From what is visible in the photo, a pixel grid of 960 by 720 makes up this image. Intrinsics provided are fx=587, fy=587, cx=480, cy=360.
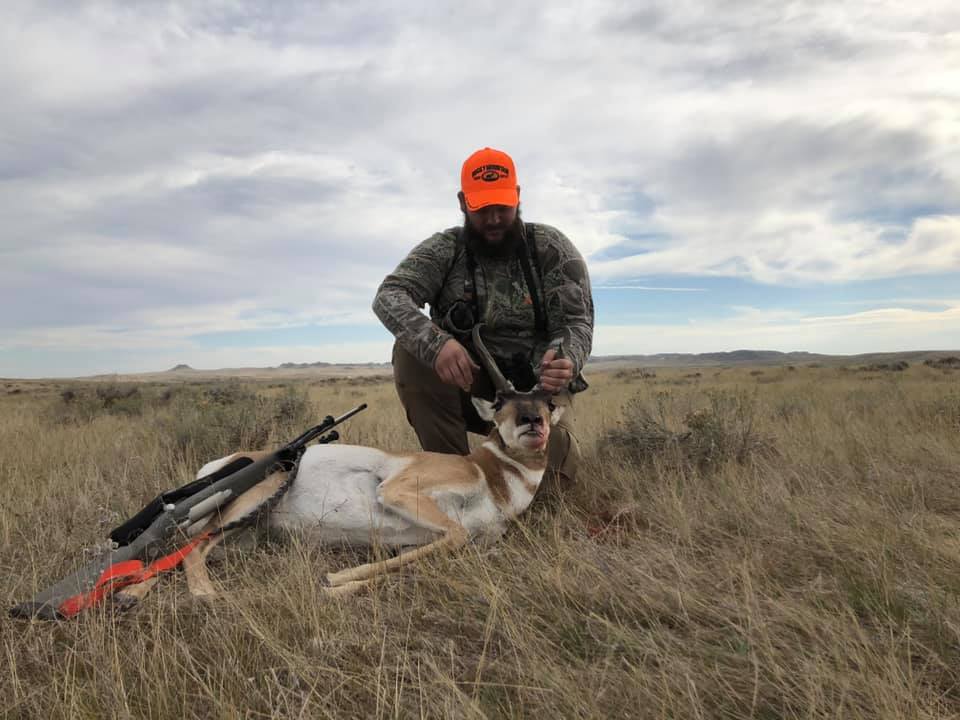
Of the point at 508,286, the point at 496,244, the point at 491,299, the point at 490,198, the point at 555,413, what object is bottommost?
the point at 555,413

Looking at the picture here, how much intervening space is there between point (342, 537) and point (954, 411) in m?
6.90

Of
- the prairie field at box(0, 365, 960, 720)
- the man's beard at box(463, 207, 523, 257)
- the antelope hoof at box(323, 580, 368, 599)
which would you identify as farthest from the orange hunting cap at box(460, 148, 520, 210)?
the antelope hoof at box(323, 580, 368, 599)

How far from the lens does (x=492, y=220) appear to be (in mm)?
4746

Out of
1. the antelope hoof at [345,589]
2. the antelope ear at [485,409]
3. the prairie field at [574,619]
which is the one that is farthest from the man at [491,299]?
the antelope hoof at [345,589]

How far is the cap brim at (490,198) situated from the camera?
14.9 feet

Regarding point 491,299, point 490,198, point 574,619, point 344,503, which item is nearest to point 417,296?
point 491,299

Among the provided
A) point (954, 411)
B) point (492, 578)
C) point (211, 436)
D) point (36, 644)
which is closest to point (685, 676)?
point (492, 578)

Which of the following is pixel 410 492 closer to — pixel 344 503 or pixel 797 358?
pixel 344 503

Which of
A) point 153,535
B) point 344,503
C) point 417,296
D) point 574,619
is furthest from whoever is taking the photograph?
point 417,296

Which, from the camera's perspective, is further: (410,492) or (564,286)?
(564,286)

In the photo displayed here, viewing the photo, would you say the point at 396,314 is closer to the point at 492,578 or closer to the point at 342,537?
the point at 342,537

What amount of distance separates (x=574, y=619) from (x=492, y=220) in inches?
128

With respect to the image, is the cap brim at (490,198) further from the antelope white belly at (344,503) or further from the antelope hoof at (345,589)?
the antelope hoof at (345,589)

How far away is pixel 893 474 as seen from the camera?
4.25 meters
